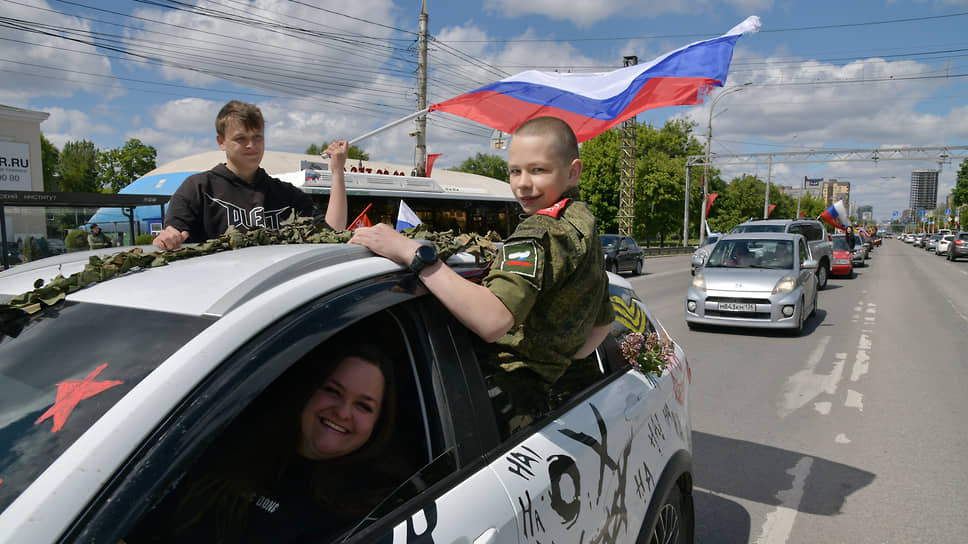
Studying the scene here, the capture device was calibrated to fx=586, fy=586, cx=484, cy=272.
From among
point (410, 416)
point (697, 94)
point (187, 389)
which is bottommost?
point (410, 416)

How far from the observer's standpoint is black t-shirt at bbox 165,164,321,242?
276cm

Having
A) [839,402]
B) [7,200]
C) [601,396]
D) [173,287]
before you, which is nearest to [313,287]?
[173,287]

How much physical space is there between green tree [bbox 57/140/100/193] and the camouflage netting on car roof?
185ft

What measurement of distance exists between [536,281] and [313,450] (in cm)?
77

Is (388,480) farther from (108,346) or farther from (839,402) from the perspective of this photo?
(839,402)

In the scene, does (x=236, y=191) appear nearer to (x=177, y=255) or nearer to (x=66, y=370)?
(x=177, y=255)

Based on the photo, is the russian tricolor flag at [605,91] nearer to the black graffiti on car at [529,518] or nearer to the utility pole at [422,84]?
the black graffiti on car at [529,518]

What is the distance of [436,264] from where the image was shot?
158 centimetres

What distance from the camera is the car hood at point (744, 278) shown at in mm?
9531

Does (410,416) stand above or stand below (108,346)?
below

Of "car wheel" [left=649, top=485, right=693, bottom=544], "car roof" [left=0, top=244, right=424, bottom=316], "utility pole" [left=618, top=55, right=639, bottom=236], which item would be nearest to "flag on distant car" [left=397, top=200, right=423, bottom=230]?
"car wheel" [left=649, top=485, right=693, bottom=544]

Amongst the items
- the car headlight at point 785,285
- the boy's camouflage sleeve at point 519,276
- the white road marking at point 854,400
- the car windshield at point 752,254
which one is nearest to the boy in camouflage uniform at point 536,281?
the boy's camouflage sleeve at point 519,276

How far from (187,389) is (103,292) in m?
0.58

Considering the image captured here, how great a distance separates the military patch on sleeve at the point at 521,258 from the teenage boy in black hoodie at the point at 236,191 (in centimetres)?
143
